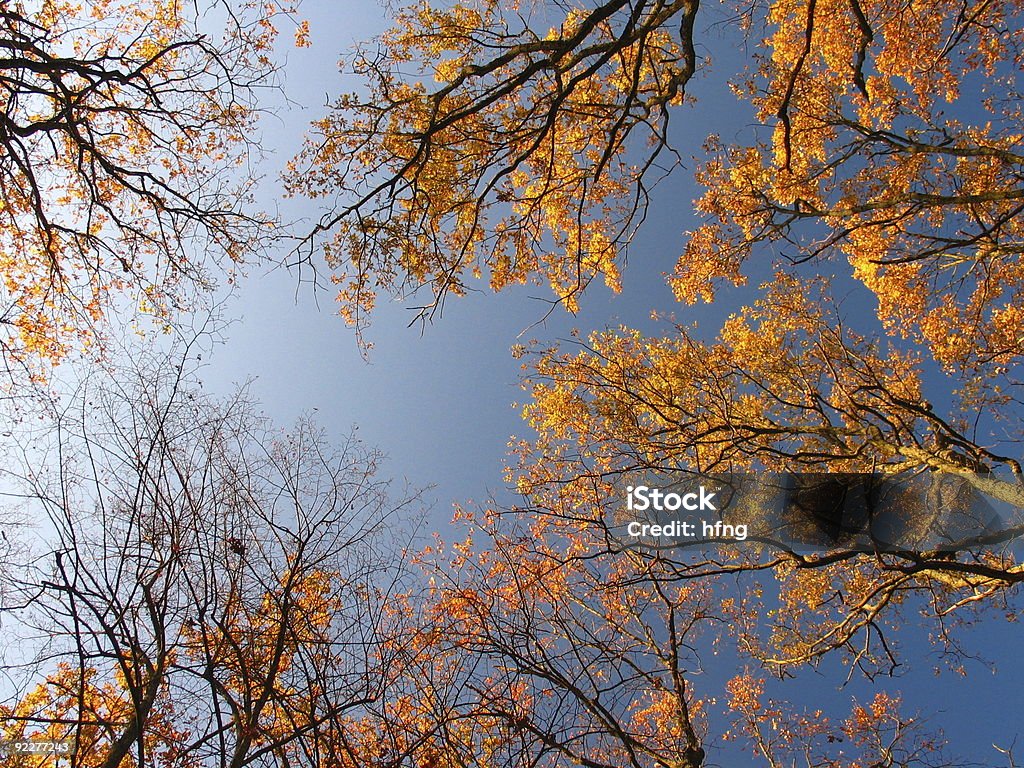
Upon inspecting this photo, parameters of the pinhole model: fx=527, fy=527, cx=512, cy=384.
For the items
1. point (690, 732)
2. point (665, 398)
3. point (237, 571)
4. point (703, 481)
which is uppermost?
point (665, 398)

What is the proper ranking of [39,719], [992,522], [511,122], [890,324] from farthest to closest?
[890,324] → [992,522] → [511,122] → [39,719]

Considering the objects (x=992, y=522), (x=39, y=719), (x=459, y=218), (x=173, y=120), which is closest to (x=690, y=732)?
(x=992, y=522)

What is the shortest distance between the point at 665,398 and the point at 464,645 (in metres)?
5.44

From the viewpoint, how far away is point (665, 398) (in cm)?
854

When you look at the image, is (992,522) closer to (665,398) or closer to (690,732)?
(665,398)

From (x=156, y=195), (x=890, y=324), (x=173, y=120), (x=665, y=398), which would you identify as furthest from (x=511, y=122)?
(x=890, y=324)

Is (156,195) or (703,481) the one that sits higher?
(156,195)

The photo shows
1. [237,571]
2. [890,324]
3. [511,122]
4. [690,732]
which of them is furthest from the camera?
[890,324]

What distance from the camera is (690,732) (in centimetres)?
561

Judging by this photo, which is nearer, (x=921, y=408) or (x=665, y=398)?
(x=921, y=408)

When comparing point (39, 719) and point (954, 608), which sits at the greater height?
point (954, 608)

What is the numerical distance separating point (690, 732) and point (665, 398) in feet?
15.0

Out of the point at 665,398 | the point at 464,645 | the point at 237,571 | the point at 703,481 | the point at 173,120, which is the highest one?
the point at 173,120

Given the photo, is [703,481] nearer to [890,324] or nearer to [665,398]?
[665,398]
